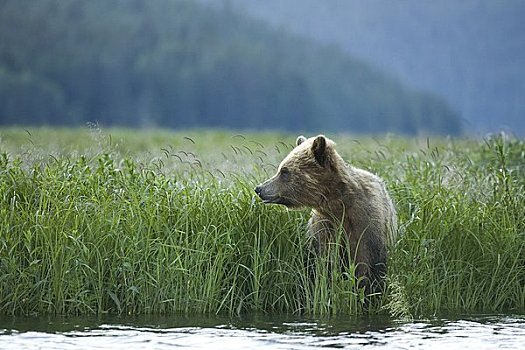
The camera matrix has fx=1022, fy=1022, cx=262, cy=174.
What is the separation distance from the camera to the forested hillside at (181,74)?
108462 millimetres

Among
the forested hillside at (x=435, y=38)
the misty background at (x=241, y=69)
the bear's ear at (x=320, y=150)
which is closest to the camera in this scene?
the bear's ear at (x=320, y=150)

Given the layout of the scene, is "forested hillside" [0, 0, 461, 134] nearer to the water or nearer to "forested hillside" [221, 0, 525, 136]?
"forested hillside" [221, 0, 525, 136]

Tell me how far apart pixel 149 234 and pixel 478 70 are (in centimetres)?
14408

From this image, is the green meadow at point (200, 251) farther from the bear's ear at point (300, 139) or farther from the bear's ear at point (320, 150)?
the bear's ear at point (320, 150)

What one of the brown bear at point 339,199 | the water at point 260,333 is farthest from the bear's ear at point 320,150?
the water at point 260,333

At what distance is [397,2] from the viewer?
17000 cm

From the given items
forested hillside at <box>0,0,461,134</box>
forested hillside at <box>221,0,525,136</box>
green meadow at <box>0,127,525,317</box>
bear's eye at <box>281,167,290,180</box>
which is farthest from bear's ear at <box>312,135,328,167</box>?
forested hillside at <box>221,0,525,136</box>

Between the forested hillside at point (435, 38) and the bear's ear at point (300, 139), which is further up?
the forested hillside at point (435, 38)

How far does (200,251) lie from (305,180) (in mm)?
958

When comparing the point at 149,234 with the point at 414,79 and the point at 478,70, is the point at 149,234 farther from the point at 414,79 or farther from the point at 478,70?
the point at 478,70

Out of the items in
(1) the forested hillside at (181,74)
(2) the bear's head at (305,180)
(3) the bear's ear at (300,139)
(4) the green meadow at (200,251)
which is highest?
(1) the forested hillside at (181,74)

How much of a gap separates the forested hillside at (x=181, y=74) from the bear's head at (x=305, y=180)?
93.1m

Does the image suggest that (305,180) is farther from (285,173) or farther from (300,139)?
(300,139)

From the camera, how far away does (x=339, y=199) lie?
7715 millimetres
